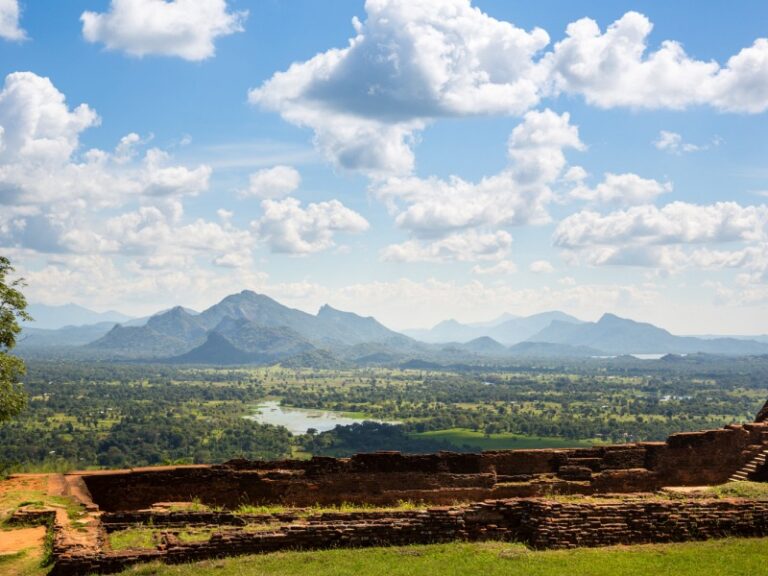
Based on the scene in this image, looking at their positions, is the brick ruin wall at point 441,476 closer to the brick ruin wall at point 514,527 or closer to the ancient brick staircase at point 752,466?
the ancient brick staircase at point 752,466

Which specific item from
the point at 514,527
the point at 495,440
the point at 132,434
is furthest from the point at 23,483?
the point at 132,434

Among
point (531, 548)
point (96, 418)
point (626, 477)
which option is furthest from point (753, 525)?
point (96, 418)

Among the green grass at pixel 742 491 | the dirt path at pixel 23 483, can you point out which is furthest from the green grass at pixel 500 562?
the dirt path at pixel 23 483

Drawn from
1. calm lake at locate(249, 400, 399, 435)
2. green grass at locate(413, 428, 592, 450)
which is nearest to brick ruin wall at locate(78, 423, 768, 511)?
green grass at locate(413, 428, 592, 450)

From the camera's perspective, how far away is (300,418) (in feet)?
547

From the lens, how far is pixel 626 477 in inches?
959

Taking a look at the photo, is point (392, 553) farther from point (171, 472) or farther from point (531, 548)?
point (171, 472)

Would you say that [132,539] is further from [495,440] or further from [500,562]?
[495,440]

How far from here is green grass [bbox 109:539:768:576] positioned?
578 inches

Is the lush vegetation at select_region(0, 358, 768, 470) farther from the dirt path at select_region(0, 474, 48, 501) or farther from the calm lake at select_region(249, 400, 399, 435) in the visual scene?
the dirt path at select_region(0, 474, 48, 501)

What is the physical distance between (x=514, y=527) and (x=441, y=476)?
6730mm

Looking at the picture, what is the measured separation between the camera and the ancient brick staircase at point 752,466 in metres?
23.6

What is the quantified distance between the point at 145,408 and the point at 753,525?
166 m

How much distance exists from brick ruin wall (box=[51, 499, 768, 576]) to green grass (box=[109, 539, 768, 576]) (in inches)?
17.4
